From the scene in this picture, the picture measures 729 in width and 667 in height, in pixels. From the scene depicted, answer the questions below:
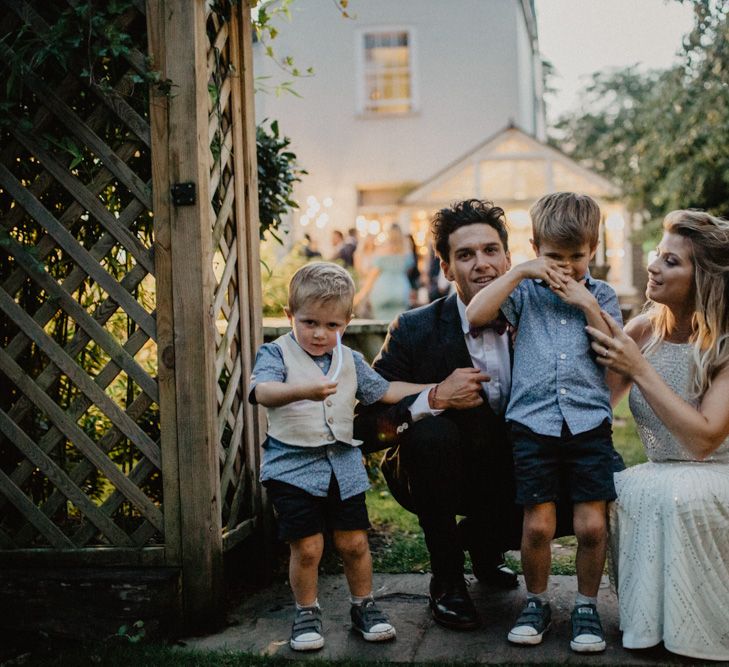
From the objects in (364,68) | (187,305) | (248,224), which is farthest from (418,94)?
(187,305)

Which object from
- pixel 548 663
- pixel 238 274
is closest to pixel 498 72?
pixel 238 274

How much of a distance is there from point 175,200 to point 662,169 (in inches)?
603

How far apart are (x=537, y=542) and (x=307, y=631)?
0.87 meters

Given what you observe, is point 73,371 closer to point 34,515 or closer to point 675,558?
point 34,515

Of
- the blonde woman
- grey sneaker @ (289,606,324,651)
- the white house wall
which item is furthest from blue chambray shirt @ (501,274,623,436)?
the white house wall

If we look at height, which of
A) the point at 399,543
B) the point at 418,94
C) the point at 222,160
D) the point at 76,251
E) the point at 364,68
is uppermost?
the point at 364,68

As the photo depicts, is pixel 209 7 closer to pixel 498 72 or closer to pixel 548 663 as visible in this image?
pixel 548 663

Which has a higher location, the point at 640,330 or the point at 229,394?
the point at 640,330

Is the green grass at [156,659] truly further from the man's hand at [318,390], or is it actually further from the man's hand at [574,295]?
the man's hand at [574,295]

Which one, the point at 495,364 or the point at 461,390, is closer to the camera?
the point at 461,390

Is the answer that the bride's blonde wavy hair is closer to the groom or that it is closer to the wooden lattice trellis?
the groom

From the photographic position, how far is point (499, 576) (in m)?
3.74

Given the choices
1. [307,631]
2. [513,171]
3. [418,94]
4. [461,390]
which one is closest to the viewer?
[307,631]

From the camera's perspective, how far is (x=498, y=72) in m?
18.7
